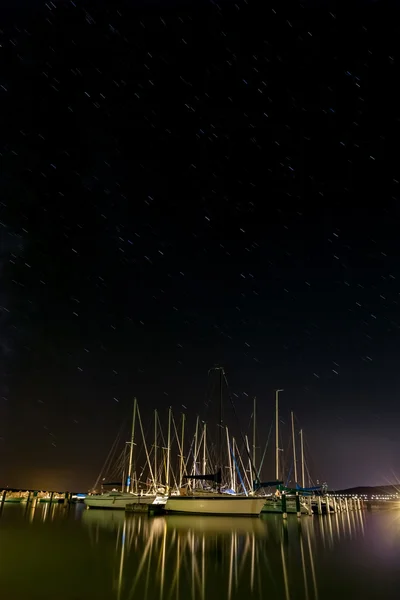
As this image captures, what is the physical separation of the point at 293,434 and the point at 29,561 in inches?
2295

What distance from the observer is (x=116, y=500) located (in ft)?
203

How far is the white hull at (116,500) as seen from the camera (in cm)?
5823

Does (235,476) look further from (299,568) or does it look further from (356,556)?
(299,568)

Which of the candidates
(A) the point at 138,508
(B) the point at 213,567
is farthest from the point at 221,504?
(B) the point at 213,567

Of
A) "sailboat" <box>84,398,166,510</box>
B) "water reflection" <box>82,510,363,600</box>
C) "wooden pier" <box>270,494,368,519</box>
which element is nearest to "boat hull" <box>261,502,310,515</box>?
"wooden pier" <box>270,494,368,519</box>

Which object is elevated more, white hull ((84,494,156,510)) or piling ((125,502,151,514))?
white hull ((84,494,156,510))

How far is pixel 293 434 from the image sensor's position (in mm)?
70375

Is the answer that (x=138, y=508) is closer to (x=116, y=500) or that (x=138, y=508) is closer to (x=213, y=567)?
(x=116, y=500)

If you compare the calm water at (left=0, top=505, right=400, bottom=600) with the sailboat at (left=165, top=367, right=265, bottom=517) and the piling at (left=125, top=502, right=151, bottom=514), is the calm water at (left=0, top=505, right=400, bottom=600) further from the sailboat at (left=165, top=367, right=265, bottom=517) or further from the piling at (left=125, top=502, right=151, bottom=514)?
the piling at (left=125, top=502, right=151, bottom=514)

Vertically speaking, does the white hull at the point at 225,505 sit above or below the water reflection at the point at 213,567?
above

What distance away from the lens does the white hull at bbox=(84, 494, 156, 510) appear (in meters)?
58.2

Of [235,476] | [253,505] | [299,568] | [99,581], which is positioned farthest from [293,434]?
[99,581]

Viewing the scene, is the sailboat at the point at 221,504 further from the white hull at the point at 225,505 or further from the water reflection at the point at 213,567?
the water reflection at the point at 213,567

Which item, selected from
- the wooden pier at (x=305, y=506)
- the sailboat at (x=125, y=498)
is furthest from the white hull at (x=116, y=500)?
the wooden pier at (x=305, y=506)
